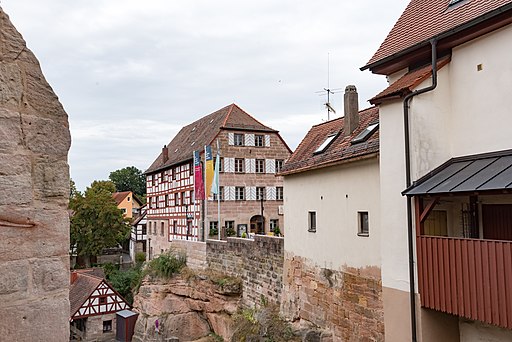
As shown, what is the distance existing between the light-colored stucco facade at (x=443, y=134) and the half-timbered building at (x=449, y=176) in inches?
0.6

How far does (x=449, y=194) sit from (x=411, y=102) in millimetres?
1689

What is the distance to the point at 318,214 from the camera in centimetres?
1127

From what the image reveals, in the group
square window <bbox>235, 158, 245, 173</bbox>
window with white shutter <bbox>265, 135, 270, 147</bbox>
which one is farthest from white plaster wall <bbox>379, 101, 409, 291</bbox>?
window with white shutter <bbox>265, 135, 270, 147</bbox>

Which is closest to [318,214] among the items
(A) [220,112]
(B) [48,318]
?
(B) [48,318]

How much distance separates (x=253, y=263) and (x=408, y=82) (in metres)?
9.57

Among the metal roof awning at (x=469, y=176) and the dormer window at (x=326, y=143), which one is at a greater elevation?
the dormer window at (x=326, y=143)

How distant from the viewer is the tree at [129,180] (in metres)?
74.0

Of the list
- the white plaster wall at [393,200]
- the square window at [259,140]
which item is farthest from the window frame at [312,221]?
the square window at [259,140]

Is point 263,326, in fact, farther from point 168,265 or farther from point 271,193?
point 271,193

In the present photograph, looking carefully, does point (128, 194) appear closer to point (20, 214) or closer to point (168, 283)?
point (168, 283)

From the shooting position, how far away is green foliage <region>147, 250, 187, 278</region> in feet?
70.5

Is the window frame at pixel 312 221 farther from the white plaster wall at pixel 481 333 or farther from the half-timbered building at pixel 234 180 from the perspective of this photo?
the half-timbered building at pixel 234 180

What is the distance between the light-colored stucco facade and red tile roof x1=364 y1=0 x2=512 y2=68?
41 cm

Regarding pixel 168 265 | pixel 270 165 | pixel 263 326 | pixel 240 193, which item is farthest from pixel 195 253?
pixel 263 326
